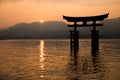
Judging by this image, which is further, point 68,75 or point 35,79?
point 68,75

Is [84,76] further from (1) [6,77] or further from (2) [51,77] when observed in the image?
(1) [6,77]

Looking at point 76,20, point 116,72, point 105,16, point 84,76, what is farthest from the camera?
point 76,20

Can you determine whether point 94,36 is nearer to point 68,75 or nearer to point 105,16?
point 105,16

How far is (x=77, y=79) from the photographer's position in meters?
17.3

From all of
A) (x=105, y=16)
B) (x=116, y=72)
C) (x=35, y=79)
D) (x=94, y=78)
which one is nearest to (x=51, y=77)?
(x=35, y=79)

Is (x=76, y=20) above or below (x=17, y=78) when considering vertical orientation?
above

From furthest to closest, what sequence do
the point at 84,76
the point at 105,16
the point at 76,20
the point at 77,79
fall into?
the point at 76,20 < the point at 105,16 < the point at 84,76 < the point at 77,79

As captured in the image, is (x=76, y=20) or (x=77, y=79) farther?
(x=76, y=20)

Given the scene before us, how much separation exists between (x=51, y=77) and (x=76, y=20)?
27.9 m


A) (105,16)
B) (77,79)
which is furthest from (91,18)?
(77,79)

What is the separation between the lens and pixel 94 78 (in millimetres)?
17672

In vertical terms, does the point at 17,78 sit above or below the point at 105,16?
below

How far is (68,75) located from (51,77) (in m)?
1.35

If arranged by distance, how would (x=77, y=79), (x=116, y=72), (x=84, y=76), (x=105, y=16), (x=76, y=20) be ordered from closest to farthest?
(x=77, y=79) < (x=84, y=76) < (x=116, y=72) < (x=105, y=16) < (x=76, y=20)
